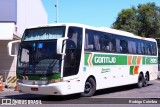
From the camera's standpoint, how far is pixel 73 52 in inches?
601

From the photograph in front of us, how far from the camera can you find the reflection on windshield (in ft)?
47.6

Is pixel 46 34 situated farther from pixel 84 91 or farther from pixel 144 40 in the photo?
pixel 144 40

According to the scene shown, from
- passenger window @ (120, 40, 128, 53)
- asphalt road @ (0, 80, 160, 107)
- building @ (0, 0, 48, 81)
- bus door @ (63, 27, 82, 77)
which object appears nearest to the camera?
asphalt road @ (0, 80, 160, 107)

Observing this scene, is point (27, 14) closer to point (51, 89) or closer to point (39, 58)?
point (39, 58)

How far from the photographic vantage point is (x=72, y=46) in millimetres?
15242

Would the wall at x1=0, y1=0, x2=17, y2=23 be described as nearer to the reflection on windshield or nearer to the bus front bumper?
the reflection on windshield

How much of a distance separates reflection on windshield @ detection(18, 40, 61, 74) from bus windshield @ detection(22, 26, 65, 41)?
29 cm

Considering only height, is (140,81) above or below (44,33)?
below

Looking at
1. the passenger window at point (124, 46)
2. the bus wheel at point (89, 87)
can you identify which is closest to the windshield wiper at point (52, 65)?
the bus wheel at point (89, 87)

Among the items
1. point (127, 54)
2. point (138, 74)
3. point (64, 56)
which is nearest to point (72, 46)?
point (64, 56)

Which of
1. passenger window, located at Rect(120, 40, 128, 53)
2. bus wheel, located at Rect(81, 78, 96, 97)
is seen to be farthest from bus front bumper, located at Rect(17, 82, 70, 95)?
passenger window, located at Rect(120, 40, 128, 53)

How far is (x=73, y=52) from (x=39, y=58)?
4.80ft

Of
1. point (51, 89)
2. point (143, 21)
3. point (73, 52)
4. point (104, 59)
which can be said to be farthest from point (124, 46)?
point (143, 21)

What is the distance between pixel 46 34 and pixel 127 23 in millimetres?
34343
